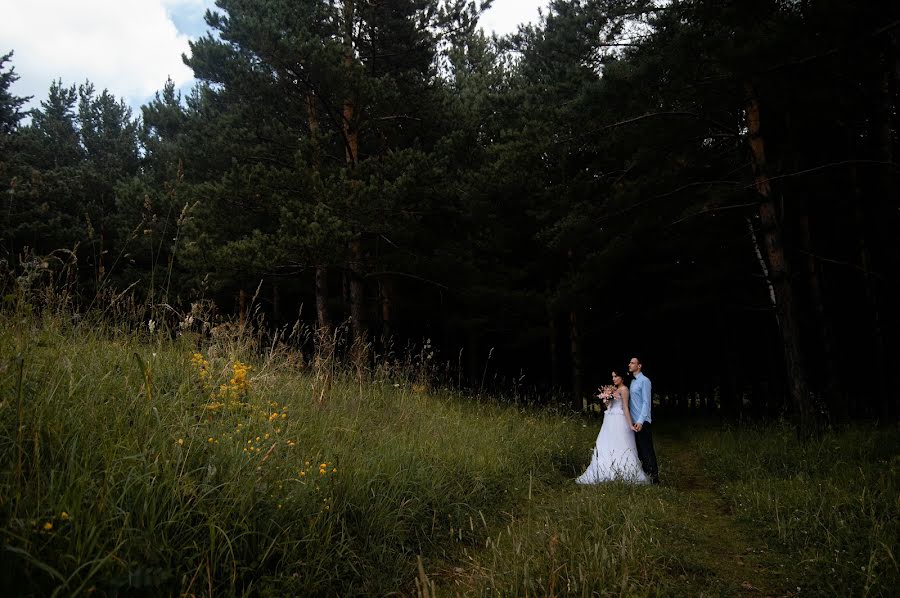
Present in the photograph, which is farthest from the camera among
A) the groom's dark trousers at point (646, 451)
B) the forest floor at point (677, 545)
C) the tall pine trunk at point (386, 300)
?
the tall pine trunk at point (386, 300)

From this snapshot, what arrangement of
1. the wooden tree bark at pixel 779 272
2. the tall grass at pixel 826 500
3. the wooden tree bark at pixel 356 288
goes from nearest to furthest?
1. the tall grass at pixel 826 500
2. the wooden tree bark at pixel 779 272
3. the wooden tree bark at pixel 356 288

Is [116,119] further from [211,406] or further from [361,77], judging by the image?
[211,406]

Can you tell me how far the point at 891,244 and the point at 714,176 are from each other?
424 cm

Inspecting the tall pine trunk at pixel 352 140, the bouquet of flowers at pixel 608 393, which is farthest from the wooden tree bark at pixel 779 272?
the tall pine trunk at pixel 352 140

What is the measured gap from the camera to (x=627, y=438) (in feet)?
23.3

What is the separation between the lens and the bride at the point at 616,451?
21.5 feet

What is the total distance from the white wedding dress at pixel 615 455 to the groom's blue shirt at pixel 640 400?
179 millimetres

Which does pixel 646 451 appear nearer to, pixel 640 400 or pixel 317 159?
pixel 640 400

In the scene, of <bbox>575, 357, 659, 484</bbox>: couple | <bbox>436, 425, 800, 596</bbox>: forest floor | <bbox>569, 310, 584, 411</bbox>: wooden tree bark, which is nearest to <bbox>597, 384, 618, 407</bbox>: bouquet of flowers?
<bbox>575, 357, 659, 484</bbox>: couple

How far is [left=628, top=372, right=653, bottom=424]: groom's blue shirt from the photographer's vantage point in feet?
23.6

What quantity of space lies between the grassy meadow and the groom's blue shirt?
1396 millimetres


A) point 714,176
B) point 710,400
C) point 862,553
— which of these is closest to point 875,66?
point 714,176

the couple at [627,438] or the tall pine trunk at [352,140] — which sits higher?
the tall pine trunk at [352,140]

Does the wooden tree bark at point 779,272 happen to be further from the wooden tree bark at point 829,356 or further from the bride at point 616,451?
the bride at point 616,451
